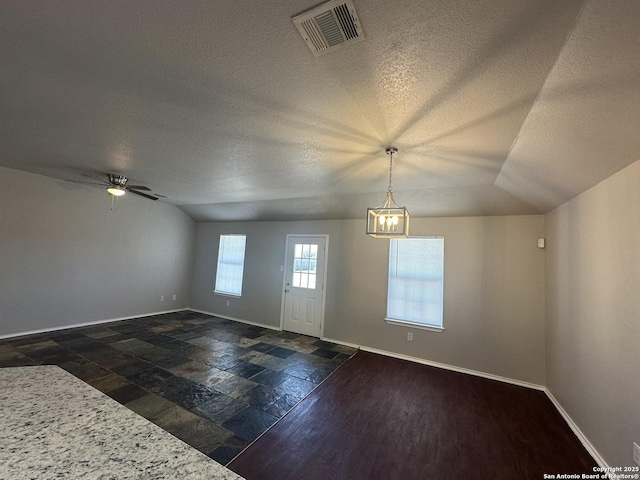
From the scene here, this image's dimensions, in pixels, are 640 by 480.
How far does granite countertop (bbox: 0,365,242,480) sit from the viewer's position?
2.32ft

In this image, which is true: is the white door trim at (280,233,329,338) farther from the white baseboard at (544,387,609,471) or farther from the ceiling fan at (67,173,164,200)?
the white baseboard at (544,387,609,471)

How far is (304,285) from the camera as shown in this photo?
18.0ft

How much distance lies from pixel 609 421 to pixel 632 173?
6.35 ft

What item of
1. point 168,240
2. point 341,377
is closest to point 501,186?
point 341,377

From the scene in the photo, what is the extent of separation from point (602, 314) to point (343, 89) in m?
2.83

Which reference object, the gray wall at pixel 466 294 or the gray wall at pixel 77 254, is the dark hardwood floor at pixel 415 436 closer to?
the gray wall at pixel 466 294

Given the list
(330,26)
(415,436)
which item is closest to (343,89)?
(330,26)

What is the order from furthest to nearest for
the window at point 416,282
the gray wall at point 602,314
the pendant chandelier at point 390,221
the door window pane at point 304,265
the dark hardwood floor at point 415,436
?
the door window pane at point 304,265 < the window at point 416,282 < the pendant chandelier at point 390,221 < the dark hardwood floor at point 415,436 < the gray wall at point 602,314

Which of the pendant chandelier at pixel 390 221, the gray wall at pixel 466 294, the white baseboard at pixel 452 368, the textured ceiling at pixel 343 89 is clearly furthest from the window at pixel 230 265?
the pendant chandelier at pixel 390 221

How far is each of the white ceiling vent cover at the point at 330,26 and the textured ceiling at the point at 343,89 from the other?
0.04m

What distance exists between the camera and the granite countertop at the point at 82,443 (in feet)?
2.32

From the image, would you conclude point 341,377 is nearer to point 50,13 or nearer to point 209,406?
point 209,406

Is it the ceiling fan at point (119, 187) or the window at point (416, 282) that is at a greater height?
the ceiling fan at point (119, 187)

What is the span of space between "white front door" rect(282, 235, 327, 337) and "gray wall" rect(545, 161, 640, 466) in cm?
355
